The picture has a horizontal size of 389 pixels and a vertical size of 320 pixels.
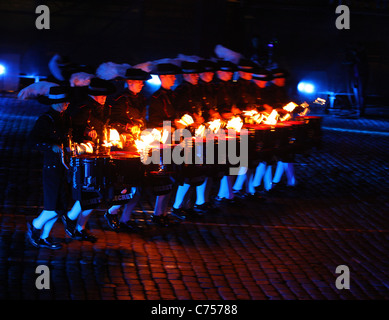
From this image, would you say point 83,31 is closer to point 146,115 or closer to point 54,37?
point 54,37

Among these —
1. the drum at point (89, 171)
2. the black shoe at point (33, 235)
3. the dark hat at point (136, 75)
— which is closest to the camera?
the drum at point (89, 171)

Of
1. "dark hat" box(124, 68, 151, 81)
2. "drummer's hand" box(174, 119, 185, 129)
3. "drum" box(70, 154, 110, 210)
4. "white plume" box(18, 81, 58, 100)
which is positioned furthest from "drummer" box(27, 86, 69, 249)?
"drummer's hand" box(174, 119, 185, 129)

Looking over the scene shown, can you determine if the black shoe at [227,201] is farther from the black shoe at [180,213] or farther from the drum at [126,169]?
the drum at [126,169]

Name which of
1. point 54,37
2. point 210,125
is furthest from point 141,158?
point 54,37

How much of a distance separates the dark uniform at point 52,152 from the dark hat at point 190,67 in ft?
10.1

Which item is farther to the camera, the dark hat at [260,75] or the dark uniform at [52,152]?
the dark hat at [260,75]

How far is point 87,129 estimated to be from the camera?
875cm

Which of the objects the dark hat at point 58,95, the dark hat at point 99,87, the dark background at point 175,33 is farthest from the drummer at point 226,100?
the dark background at point 175,33

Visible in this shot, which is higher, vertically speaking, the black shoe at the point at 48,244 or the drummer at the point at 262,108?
the drummer at the point at 262,108

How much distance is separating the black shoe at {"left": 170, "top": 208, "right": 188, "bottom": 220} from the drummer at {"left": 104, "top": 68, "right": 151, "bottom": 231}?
102cm

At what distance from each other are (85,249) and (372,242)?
4272 mm

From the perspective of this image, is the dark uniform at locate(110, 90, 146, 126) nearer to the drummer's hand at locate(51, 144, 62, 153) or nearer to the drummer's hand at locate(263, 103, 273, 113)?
the drummer's hand at locate(51, 144, 62, 153)

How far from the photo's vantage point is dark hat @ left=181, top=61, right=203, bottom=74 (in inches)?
420

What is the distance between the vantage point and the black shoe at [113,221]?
363 inches
